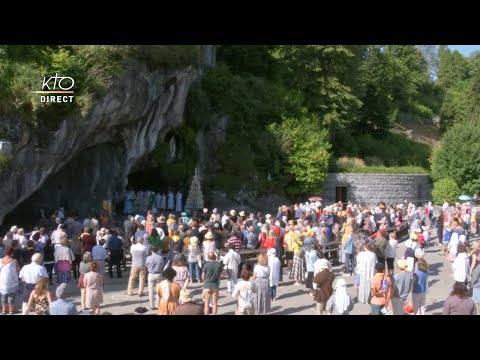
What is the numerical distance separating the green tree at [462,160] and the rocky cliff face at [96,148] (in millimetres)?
19152

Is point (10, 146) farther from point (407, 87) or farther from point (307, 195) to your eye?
point (407, 87)

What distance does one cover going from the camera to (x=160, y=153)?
93.8ft

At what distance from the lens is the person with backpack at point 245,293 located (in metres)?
10.4

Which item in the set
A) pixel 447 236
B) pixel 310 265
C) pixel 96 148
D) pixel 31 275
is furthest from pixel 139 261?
pixel 96 148

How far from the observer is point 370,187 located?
3594 centimetres

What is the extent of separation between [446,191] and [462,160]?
2.65 m

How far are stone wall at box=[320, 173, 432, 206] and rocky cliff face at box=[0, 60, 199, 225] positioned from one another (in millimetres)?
12344

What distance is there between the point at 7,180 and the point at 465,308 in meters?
12.8

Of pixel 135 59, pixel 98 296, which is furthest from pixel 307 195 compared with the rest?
pixel 98 296

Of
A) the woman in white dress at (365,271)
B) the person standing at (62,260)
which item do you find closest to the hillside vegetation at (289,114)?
the person standing at (62,260)

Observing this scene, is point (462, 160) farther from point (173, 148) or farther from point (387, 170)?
point (173, 148)

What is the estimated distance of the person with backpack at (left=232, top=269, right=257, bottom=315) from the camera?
10398 mm

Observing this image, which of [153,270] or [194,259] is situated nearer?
[153,270]
